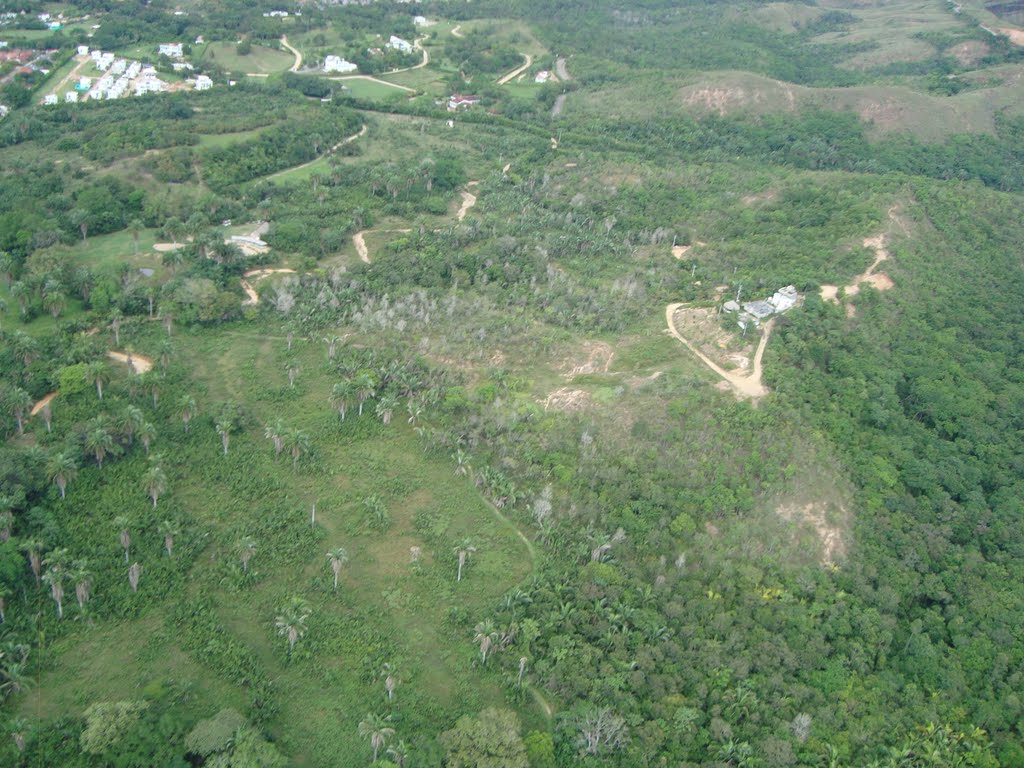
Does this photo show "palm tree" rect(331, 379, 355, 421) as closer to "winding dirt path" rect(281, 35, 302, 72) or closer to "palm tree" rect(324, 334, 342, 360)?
"palm tree" rect(324, 334, 342, 360)

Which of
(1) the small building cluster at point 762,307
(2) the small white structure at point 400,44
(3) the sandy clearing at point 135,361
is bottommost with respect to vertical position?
(2) the small white structure at point 400,44

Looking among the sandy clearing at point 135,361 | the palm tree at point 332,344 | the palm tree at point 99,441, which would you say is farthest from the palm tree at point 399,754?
the sandy clearing at point 135,361

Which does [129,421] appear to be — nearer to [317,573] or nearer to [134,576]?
[134,576]

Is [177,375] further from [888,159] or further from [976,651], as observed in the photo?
[888,159]

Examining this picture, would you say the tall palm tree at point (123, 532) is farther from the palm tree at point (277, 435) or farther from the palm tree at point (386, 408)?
the palm tree at point (386, 408)

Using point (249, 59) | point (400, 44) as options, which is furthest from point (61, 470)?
point (400, 44)
